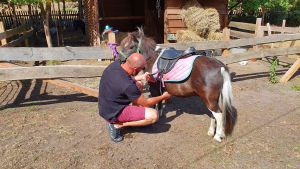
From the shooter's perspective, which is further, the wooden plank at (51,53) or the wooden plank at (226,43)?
the wooden plank at (226,43)

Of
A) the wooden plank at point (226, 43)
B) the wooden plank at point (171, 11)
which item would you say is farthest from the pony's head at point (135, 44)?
the wooden plank at point (171, 11)

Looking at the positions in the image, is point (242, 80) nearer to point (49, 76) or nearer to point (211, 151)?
point (211, 151)

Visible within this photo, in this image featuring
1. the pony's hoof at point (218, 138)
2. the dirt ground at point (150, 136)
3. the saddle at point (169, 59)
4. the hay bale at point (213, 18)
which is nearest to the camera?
the dirt ground at point (150, 136)

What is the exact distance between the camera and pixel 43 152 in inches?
160

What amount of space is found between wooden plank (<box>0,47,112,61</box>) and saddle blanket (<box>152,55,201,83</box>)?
1594mm

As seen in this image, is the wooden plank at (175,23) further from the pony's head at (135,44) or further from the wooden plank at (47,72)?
the pony's head at (135,44)

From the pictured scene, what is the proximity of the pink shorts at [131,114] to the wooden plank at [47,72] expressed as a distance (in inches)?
68.9

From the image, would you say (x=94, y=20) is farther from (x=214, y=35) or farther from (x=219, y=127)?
(x=219, y=127)

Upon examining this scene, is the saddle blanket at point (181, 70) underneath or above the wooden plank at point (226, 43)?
underneath

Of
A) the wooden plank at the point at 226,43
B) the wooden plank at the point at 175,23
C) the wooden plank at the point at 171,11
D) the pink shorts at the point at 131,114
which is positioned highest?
the wooden plank at the point at 171,11

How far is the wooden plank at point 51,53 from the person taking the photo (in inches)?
205

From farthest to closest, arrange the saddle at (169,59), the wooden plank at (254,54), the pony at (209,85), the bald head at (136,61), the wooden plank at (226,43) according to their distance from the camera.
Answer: the wooden plank at (254,54) < the wooden plank at (226,43) < the saddle at (169,59) < the pony at (209,85) < the bald head at (136,61)

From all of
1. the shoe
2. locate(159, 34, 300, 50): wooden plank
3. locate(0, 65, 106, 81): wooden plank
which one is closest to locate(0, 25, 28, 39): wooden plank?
locate(0, 65, 106, 81): wooden plank

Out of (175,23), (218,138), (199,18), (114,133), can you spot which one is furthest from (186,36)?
(114,133)
